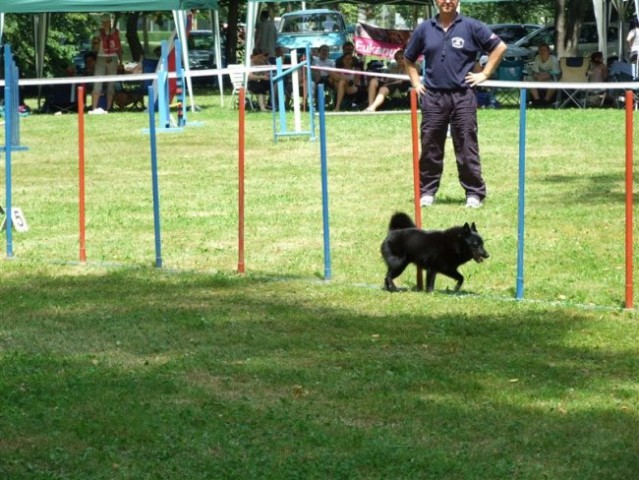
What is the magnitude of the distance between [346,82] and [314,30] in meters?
11.4

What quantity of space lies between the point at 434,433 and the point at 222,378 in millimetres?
1457

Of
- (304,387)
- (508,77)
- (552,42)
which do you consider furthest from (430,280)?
(552,42)

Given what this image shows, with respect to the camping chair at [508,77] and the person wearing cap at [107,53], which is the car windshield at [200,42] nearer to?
the person wearing cap at [107,53]

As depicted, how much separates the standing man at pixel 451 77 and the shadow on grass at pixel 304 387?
3.90 meters

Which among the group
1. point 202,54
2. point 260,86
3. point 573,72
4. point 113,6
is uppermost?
point 113,6

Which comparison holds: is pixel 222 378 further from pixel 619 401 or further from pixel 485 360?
pixel 619 401

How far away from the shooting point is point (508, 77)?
3084 cm

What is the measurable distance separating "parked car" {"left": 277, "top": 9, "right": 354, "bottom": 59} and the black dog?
28999 millimetres

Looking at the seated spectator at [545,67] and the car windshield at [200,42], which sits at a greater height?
the car windshield at [200,42]

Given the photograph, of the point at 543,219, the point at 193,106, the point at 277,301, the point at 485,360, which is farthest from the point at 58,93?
the point at 485,360

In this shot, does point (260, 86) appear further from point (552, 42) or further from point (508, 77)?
point (552, 42)

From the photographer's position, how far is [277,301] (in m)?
9.66

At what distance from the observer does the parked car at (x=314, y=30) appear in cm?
3891

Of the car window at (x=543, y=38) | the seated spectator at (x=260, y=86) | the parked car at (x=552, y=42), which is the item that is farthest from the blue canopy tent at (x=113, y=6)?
the car window at (x=543, y=38)
